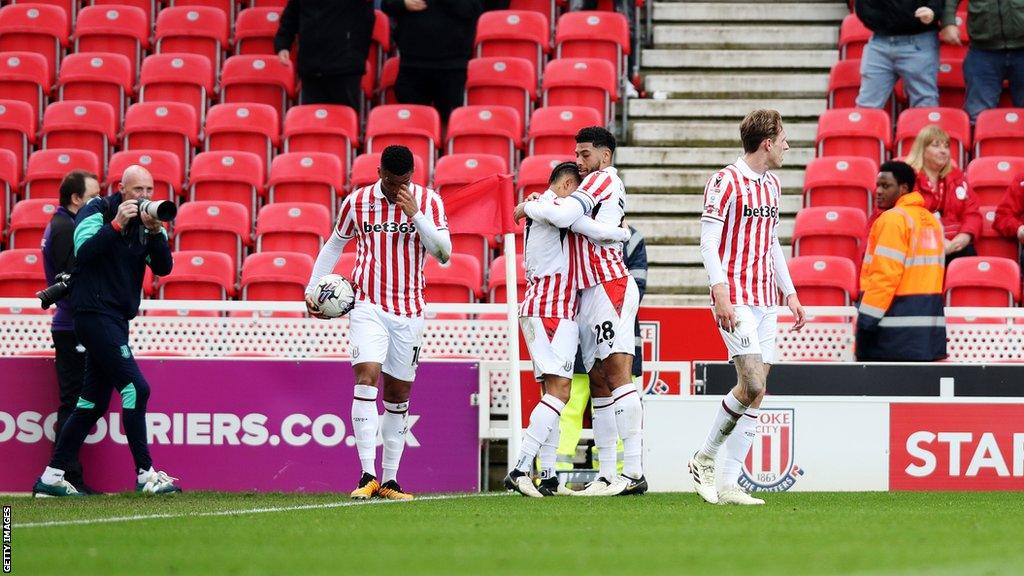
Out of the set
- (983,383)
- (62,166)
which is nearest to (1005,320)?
(983,383)

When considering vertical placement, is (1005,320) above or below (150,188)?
below

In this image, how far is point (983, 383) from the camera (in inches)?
392

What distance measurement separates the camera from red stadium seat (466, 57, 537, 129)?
14086 mm

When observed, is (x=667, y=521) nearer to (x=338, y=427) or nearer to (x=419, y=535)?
(x=419, y=535)

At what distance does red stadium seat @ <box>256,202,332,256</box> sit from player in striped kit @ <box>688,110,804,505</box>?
506 centimetres

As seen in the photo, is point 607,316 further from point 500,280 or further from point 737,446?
point 500,280

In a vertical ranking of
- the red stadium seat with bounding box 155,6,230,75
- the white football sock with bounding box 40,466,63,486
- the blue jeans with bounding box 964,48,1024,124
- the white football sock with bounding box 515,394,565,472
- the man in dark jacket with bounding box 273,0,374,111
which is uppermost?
the red stadium seat with bounding box 155,6,230,75

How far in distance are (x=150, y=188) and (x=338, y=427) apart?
1964 millimetres

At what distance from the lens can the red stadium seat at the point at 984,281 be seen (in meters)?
11.1

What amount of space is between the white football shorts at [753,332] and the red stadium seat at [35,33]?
9365 millimetres

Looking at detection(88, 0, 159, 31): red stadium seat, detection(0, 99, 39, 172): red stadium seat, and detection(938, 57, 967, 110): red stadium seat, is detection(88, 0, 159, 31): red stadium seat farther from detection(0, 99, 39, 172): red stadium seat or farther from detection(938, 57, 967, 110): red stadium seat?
detection(938, 57, 967, 110): red stadium seat

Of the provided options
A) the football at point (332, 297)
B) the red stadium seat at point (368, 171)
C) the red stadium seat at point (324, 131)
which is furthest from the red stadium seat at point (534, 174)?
the football at point (332, 297)

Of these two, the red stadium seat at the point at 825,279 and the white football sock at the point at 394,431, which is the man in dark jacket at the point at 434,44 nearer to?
the red stadium seat at the point at 825,279

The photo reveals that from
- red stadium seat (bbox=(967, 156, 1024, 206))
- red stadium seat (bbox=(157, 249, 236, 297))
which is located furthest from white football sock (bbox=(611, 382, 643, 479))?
red stadium seat (bbox=(967, 156, 1024, 206))
